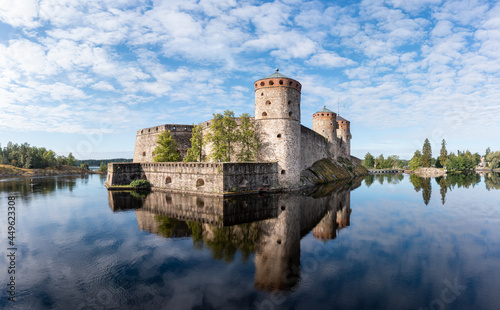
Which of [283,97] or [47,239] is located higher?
[283,97]

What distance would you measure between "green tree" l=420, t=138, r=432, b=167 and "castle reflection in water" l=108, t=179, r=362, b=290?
88.1 metres

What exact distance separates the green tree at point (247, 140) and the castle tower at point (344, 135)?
45692 millimetres

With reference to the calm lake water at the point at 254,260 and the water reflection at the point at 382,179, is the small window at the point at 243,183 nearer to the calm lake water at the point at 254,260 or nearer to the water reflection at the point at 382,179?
the calm lake water at the point at 254,260

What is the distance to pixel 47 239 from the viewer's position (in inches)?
555

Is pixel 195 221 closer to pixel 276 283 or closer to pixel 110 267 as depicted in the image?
pixel 110 267

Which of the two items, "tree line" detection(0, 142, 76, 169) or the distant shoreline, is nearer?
the distant shoreline

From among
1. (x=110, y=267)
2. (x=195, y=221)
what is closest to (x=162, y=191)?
(x=195, y=221)

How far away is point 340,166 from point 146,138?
159 feet

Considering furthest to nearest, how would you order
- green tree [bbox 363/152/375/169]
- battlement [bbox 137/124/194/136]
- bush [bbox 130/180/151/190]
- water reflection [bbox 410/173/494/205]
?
green tree [bbox 363/152/375/169]
battlement [bbox 137/124/194/136]
bush [bbox 130/180/151/190]
water reflection [bbox 410/173/494/205]

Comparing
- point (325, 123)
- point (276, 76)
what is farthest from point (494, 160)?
point (276, 76)

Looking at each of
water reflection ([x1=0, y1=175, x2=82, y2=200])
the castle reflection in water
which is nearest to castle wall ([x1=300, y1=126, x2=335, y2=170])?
the castle reflection in water

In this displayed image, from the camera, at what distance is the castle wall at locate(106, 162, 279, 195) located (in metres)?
28.2

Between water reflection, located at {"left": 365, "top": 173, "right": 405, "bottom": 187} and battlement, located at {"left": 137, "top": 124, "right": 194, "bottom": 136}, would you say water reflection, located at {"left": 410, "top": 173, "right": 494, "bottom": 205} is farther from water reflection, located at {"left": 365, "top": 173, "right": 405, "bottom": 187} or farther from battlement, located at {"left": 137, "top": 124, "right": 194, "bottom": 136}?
battlement, located at {"left": 137, "top": 124, "right": 194, "bottom": 136}

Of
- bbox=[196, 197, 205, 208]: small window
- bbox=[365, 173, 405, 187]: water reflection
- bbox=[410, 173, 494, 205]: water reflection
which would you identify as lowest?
bbox=[410, 173, 494, 205]: water reflection
